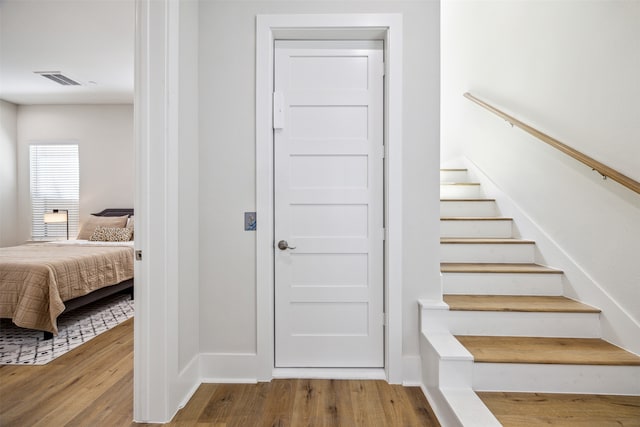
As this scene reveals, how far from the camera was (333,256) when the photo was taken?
87.8 inches

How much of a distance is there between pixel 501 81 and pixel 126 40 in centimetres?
393

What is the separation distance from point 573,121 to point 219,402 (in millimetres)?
2960

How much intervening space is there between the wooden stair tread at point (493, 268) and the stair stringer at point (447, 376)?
398 mm

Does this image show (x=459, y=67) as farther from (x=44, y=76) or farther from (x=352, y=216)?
(x=44, y=76)

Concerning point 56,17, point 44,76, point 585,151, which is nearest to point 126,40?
point 56,17

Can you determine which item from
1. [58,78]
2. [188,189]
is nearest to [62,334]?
[188,189]

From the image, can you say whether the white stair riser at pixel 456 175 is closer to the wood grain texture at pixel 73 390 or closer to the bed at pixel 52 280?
the wood grain texture at pixel 73 390

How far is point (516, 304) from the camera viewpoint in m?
2.13

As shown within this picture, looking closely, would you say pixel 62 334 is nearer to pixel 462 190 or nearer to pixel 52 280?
pixel 52 280

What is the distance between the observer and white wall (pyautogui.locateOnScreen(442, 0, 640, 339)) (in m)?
1.91

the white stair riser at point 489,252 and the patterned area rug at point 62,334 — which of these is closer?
the patterned area rug at point 62,334

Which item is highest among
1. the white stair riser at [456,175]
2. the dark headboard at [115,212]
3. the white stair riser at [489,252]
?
the white stair riser at [456,175]

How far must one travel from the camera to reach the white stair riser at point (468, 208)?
3.14 m

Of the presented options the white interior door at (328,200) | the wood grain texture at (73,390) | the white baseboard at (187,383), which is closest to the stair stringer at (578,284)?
the white interior door at (328,200)
